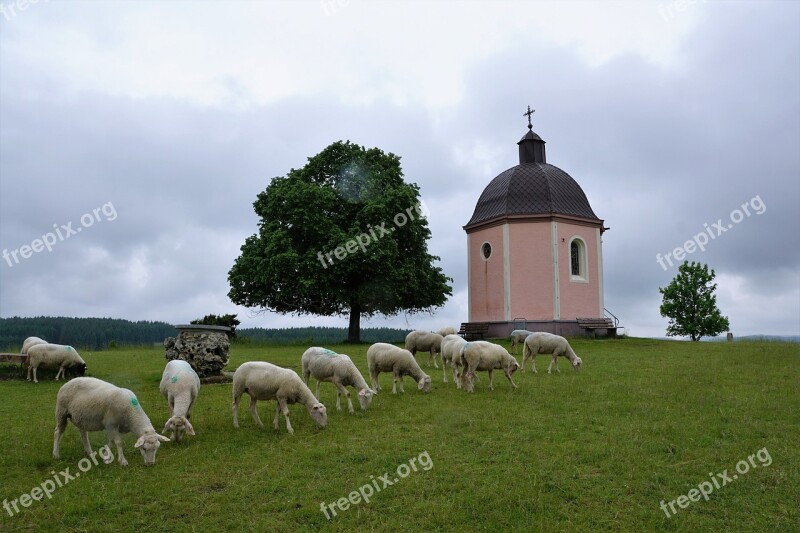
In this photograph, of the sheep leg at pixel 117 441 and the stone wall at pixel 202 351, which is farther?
the stone wall at pixel 202 351

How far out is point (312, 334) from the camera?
42031 mm

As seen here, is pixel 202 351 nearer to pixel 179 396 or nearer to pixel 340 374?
pixel 340 374

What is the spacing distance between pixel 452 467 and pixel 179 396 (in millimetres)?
5061

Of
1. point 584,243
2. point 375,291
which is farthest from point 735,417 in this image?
point 584,243

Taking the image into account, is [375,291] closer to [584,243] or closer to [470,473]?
[584,243]

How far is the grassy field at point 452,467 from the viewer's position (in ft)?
22.6

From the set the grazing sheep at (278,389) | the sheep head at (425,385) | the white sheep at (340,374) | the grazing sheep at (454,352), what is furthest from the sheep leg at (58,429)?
the grazing sheep at (454,352)

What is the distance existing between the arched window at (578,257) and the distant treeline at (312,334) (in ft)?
40.2

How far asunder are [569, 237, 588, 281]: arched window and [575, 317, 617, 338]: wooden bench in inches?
111

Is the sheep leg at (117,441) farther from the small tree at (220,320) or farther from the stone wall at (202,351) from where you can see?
the small tree at (220,320)

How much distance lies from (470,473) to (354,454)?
1.89 meters

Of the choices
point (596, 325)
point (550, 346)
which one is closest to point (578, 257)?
point (596, 325)

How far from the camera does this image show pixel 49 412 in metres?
12.5

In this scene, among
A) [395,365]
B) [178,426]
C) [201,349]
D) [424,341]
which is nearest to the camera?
[178,426]
